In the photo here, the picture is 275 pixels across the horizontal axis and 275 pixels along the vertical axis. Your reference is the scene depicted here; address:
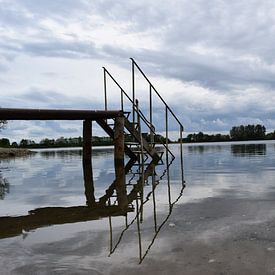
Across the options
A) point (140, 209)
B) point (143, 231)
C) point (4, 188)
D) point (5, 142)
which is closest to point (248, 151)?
point (4, 188)

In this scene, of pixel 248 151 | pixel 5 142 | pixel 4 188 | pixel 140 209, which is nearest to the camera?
pixel 140 209

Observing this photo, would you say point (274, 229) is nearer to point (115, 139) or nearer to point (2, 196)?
point (2, 196)

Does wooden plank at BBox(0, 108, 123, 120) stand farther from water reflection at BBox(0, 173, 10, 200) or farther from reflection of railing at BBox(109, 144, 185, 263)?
reflection of railing at BBox(109, 144, 185, 263)

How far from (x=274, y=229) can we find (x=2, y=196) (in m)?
8.02

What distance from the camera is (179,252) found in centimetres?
548

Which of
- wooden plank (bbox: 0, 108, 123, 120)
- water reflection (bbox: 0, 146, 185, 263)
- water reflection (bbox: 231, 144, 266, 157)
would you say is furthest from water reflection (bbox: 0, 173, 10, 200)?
water reflection (bbox: 231, 144, 266, 157)

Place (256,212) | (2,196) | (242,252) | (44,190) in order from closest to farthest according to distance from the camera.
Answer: (242,252) → (256,212) → (2,196) → (44,190)

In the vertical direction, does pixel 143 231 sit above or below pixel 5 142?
below

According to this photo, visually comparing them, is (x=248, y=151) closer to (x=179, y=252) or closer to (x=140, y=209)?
(x=140, y=209)

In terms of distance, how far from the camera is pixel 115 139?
2045 centimetres

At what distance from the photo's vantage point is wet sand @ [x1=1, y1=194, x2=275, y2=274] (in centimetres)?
489

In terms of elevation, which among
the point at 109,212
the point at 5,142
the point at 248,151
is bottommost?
the point at 109,212

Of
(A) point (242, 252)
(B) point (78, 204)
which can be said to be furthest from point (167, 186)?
(A) point (242, 252)

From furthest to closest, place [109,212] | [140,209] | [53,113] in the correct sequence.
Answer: [53,113], [140,209], [109,212]
